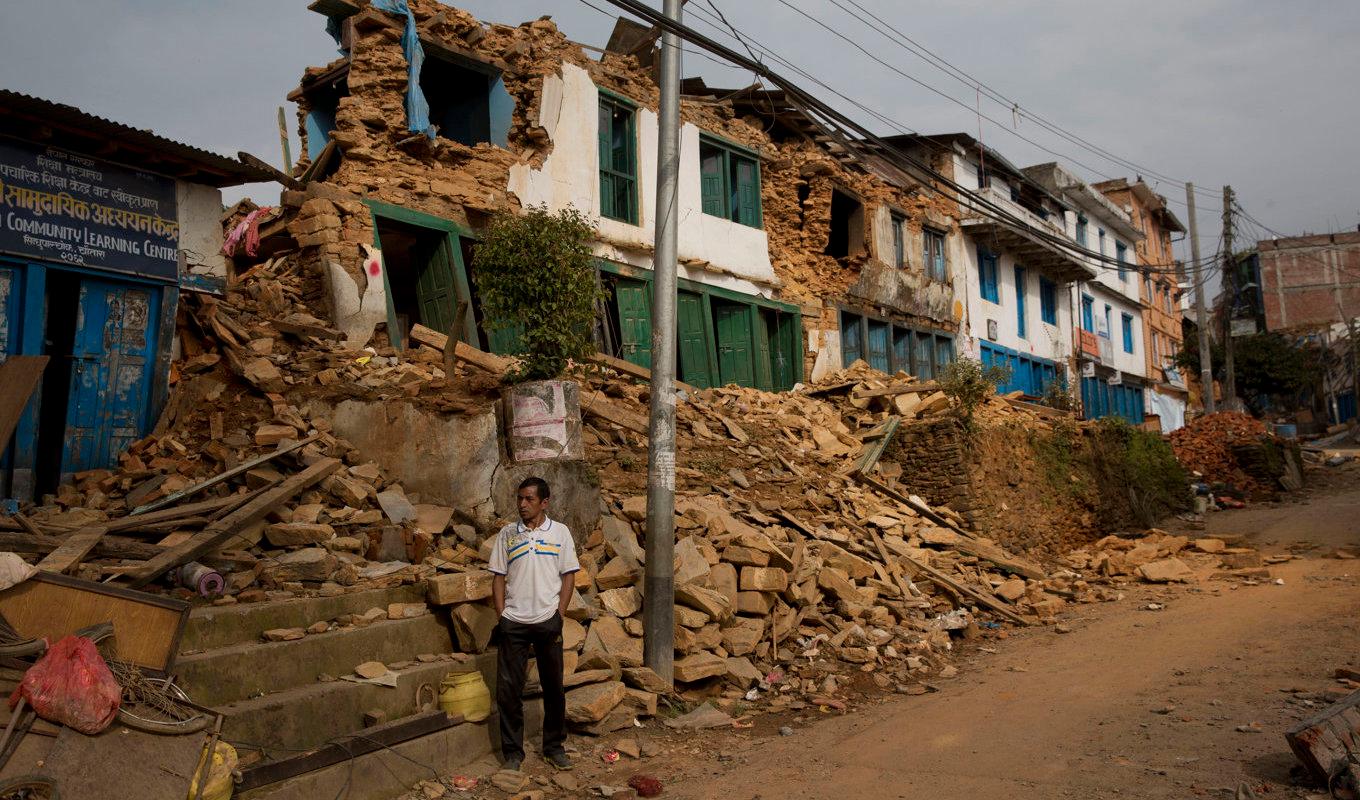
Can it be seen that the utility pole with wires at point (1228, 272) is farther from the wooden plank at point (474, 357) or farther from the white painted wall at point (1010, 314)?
the wooden plank at point (474, 357)

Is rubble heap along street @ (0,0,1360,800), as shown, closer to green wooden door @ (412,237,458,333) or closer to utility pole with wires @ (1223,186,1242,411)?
green wooden door @ (412,237,458,333)

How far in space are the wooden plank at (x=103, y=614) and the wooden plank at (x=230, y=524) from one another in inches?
40.4

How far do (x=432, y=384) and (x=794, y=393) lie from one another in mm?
10038

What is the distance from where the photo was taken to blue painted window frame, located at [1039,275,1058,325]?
3106 cm

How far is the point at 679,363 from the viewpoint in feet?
58.9

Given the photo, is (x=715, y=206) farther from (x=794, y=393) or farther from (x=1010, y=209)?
(x=1010, y=209)

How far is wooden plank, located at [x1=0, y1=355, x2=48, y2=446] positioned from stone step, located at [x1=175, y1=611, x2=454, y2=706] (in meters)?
3.78

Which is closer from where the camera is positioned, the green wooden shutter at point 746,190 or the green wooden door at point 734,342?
the green wooden door at point 734,342

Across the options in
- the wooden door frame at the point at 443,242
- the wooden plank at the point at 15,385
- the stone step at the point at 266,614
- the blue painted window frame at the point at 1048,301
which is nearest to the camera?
the stone step at the point at 266,614

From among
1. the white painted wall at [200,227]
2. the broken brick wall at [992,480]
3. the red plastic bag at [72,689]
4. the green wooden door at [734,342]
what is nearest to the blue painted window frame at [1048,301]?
the broken brick wall at [992,480]

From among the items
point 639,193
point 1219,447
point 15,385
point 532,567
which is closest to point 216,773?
point 532,567

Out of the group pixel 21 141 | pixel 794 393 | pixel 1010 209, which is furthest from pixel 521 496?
pixel 1010 209

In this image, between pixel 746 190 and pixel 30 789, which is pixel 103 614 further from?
pixel 746 190

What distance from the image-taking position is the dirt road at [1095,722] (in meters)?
5.83
